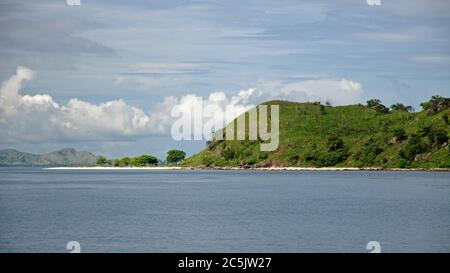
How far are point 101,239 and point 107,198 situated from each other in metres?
63.2

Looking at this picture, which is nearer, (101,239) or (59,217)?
Answer: (101,239)

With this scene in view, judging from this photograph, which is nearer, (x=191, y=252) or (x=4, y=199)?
(x=191, y=252)

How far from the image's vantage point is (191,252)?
205ft

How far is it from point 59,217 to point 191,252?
36852 millimetres
